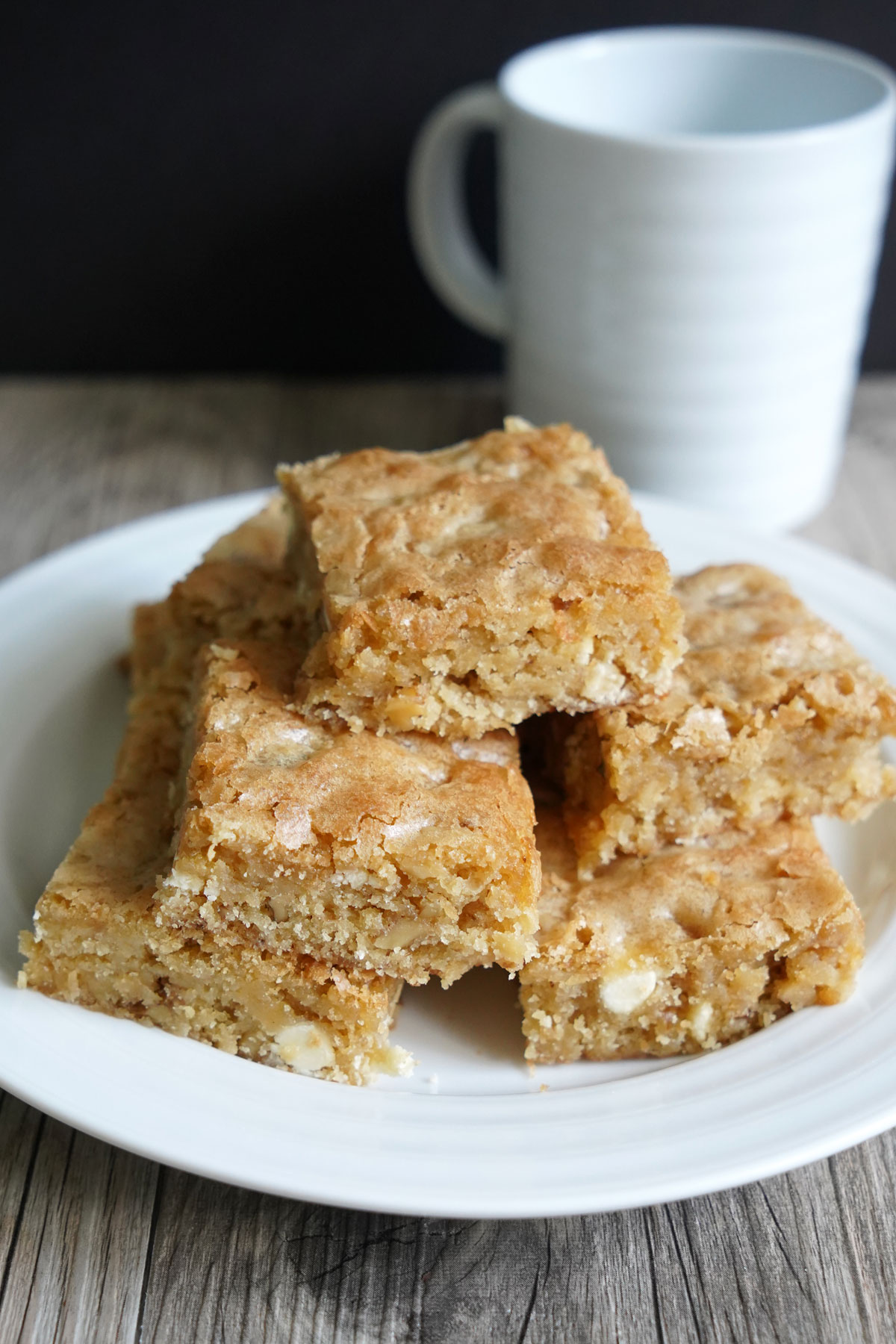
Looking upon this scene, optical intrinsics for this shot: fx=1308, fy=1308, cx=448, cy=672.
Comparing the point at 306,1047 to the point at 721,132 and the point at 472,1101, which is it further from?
the point at 721,132

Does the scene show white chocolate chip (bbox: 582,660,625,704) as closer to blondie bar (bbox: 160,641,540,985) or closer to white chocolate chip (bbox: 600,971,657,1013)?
blondie bar (bbox: 160,641,540,985)

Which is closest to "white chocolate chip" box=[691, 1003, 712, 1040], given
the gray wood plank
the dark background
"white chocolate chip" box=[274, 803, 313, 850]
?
"white chocolate chip" box=[274, 803, 313, 850]

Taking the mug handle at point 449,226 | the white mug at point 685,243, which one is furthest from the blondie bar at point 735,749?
the mug handle at point 449,226

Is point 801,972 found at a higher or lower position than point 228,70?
lower

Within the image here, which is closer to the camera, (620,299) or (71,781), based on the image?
(71,781)

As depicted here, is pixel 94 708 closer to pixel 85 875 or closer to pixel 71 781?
pixel 71 781

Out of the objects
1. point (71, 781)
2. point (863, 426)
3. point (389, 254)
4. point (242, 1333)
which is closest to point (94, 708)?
point (71, 781)

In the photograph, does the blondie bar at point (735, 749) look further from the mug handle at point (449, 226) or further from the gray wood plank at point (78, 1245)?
the mug handle at point (449, 226)
